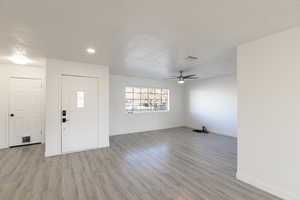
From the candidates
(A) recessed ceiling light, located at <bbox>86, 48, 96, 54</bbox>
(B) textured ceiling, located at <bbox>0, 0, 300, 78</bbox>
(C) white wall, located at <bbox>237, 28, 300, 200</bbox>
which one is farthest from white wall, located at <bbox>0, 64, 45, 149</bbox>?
(C) white wall, located at <bbox>237, 28, 300, 200</bbox>

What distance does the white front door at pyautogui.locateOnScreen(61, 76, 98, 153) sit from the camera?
157 inches

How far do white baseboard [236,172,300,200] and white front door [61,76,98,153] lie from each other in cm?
379

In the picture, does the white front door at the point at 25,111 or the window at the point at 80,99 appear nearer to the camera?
the window at the point at 80,99

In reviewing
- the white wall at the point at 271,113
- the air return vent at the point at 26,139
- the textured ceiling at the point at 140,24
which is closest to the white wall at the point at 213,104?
the textured ceiling at the point at 140,24

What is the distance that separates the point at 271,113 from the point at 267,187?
3.95 feet

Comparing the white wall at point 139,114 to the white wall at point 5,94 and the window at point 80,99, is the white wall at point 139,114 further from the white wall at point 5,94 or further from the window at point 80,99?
the white wall at point 5,94

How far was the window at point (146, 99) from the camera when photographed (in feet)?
21.8

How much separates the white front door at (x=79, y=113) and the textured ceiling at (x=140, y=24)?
1100 millimetres

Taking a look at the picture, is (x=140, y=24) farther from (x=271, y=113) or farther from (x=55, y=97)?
(x=55, y=97)

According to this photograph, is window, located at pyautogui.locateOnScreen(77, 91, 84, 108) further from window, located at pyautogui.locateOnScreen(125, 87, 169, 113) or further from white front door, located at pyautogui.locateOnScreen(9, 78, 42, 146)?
window, located at pyautogui.locateOnScreen(125, 87, 169, 113)

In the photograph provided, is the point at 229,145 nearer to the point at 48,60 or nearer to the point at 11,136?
the point at 48,60

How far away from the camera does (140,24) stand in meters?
2.08

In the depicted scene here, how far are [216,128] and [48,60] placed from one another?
6805 millimetres

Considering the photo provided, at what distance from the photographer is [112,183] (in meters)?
2.57
